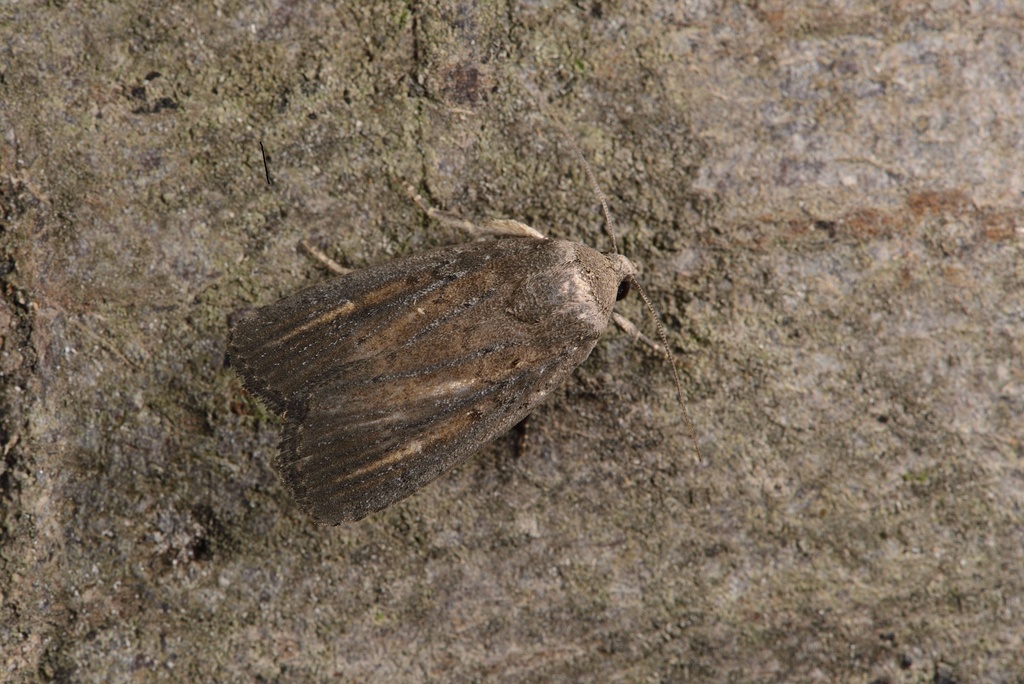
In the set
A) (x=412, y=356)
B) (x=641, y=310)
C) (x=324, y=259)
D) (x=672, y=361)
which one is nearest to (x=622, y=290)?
(x=641, y=310)

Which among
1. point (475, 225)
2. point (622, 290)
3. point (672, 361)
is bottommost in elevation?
point (672, 361)

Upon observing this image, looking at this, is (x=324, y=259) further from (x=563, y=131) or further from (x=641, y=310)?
(x=641, y=310)

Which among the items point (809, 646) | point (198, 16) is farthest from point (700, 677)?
point (198, 16)

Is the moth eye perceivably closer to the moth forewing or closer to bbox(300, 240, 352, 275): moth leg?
the moth forewing

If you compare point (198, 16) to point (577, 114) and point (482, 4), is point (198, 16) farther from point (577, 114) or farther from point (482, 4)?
point (577, 114)

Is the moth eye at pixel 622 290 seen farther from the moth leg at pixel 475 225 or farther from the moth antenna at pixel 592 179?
the moth leg at pixel 475 225

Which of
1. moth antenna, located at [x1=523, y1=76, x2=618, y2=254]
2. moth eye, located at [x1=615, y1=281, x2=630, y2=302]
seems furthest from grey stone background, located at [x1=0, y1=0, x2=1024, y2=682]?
moth eye, located at [x1=615, y1=281, x2=630, y2=302]
